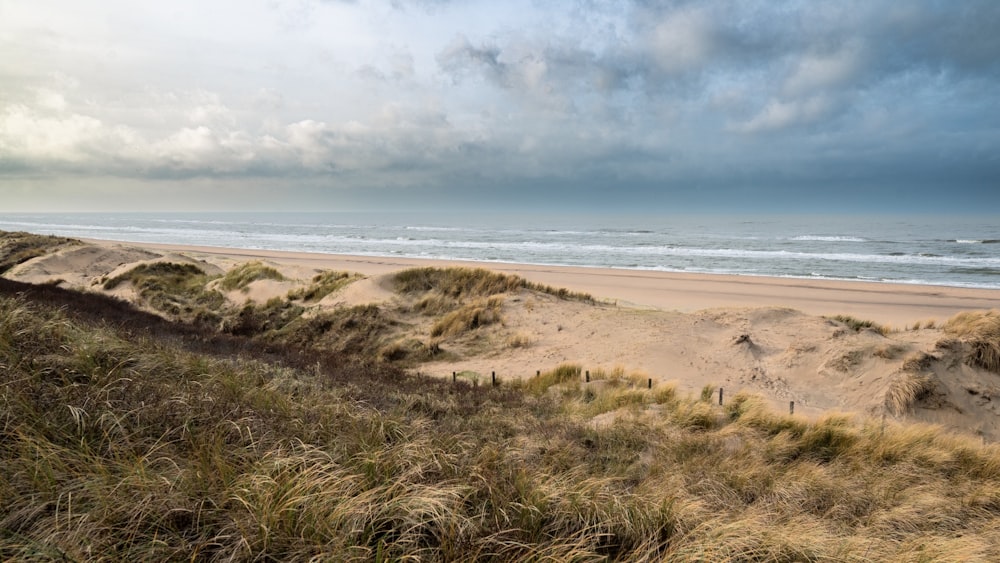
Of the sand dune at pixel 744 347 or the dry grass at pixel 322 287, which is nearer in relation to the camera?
the sand dune at pixel 744 347

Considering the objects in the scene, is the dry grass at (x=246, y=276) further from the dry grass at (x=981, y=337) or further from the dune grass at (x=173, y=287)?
the dry grass at (x=981, y=337)

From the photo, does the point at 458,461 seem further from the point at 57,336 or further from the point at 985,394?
the point at 985,394

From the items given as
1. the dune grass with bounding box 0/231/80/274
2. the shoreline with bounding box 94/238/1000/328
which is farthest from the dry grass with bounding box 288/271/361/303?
the dune grass with bounding box 0/231/80/274

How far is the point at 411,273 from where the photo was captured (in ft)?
57.3

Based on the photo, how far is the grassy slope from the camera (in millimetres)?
2637

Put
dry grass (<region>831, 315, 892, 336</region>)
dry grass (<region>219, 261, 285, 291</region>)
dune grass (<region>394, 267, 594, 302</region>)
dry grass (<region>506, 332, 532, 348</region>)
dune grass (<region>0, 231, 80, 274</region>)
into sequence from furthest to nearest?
dune grass (<region>0, 231, 80, 274</region>) < dry grass (<region>219, 261, 285, 291</region>) < dune grass (<region>394, 267, 594, 302</region>) < dry grass (<region>506, 332, 532, 348</region>) < dry grass (<region>831, 315, 892, 336</region>)

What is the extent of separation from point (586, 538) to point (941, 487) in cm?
504

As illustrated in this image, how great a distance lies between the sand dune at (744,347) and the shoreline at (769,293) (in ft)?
0.60

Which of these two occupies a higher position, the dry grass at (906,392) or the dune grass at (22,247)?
the dune grass at (22,247)

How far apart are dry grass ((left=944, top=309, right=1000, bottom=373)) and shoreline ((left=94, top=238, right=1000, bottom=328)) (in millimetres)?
5993

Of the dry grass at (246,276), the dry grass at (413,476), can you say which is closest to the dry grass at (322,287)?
the dry grass at (246,276)

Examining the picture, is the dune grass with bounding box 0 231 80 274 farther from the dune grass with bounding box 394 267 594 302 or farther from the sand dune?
the dune grass with bounding box 394 267 594 302

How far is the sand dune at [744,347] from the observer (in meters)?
9.24

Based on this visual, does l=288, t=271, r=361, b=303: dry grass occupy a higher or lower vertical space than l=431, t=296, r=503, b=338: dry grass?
higher
